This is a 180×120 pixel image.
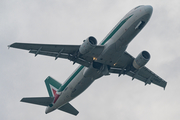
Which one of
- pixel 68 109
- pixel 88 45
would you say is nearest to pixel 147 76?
pixel 68 109

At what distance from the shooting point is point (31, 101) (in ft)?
130

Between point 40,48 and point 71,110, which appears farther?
point 71,110

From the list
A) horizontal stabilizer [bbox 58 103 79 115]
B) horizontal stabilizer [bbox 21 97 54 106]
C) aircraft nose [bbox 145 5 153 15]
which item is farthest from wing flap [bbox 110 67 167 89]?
horizontal stabilizer [bbox 21 97 54 106]

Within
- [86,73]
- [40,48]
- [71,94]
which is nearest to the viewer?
[40,48]

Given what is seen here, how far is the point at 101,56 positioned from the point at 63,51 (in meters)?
5.29

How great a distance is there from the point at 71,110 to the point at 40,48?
1578 centimetres

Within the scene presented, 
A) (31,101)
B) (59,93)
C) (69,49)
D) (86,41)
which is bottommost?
Result: (31,101)

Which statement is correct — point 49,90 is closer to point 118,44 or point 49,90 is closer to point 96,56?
point 96,56

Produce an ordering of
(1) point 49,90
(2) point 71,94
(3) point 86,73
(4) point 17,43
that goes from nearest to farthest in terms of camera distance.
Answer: (4) point 17,43 → (3) point 86,73 → (2) point 71,94 → (1) point 49,90

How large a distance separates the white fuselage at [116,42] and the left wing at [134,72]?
2.52m

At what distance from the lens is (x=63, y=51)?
33.4 meters

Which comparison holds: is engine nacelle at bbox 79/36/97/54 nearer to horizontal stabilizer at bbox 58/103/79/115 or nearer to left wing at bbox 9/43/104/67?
left wing at bbox 9/43/104/67

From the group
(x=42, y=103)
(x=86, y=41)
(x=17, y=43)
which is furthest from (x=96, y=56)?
(x=42, y=103)

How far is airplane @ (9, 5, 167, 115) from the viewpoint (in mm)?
31172
